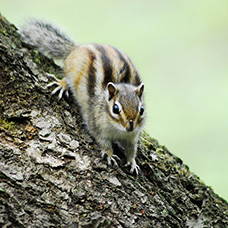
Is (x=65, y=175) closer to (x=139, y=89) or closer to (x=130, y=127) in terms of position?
(x=130, y=127)

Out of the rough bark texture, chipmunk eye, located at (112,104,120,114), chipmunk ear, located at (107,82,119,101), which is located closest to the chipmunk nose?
chipmunk eye, located at (112,104,120,114)

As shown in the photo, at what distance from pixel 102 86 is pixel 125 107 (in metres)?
0.62

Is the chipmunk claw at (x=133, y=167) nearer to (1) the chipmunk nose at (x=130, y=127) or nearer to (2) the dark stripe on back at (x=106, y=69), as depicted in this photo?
(1) the chipmunk nose at (x=130, y=127)

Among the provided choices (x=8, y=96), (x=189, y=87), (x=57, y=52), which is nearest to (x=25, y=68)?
(x=8, y=96)

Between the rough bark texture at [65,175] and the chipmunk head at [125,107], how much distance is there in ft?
1.12

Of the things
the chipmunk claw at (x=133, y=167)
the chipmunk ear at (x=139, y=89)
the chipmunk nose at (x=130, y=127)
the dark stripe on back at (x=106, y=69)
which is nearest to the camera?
the chipmunk claw at (x=133, y=167)

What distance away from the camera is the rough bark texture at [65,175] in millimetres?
2514

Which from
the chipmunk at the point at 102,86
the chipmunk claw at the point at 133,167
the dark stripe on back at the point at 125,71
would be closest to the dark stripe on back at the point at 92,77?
the chipmunk at the point at 102,86

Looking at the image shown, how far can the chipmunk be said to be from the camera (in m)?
3.54

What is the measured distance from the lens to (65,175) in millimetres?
2719

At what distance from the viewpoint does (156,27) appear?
885 cm

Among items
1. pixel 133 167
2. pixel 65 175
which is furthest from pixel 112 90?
pixel 65 175

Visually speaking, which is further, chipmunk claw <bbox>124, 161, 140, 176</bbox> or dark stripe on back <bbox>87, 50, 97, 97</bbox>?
dark stripe on back <bbox>87, 50, 97, 97</bbox>

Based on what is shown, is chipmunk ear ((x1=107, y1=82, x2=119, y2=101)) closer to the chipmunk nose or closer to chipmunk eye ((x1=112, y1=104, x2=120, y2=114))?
chipmunk eye ((x1=112, y1=104, x2=120, y2=114))
